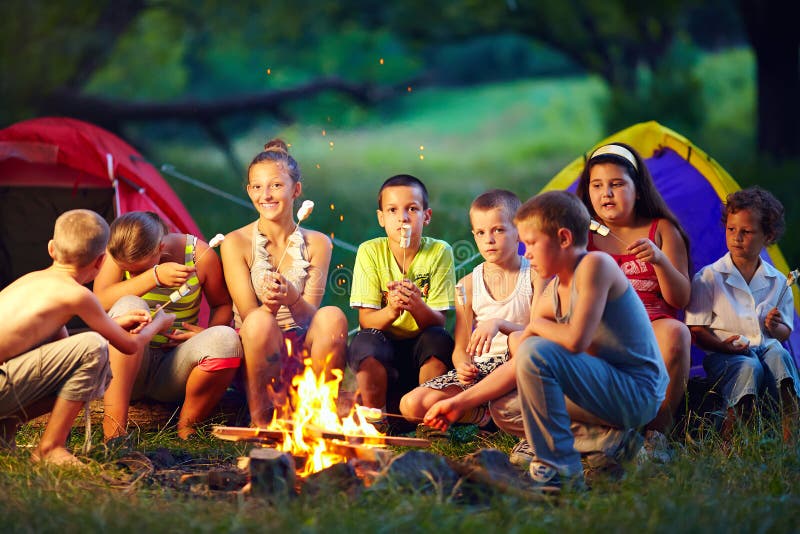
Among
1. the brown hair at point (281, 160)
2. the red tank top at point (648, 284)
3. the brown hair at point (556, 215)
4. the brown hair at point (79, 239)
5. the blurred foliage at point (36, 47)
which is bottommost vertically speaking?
the red tank top at point (648, 284)

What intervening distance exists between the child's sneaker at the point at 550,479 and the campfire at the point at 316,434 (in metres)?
0.45

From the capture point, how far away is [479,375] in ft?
12.6

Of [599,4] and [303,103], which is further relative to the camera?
[303,103]

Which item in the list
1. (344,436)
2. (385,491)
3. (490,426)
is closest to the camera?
(385,491)

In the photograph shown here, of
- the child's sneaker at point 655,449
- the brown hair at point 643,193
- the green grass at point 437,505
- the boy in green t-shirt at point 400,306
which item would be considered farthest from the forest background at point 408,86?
the green grass at point 437,505

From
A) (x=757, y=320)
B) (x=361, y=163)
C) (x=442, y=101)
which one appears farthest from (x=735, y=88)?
(x=757, y=320)

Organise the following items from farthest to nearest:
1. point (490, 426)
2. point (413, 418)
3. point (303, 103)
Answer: point (303, 103), point (490, 426), point (413, 418)

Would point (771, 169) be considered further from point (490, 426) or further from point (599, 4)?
point (490, 426)

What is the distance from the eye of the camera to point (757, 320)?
13.2 ft

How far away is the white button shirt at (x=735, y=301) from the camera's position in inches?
158

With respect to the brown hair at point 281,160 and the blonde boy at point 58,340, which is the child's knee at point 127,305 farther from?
the brown hair at point 281,160

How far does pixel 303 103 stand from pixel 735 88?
714 cm

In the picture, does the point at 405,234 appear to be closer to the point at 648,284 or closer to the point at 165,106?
the point at 648,284

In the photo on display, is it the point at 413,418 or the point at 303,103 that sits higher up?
the point at 303,103
